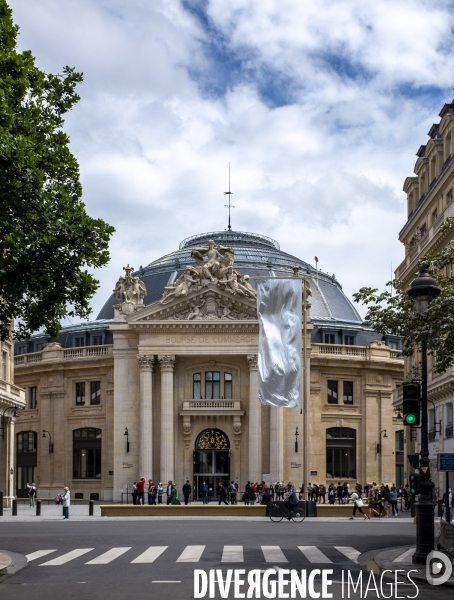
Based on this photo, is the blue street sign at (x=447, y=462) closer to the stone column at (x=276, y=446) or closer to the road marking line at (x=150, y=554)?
the road marking line at (x=150, y=554)

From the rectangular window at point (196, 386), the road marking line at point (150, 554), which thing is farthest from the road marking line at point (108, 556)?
the rectangular window at point (196, 386)

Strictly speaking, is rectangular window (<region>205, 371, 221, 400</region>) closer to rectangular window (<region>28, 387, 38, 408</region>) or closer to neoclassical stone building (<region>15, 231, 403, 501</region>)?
neoclassical stone building (<region>15, 231, 403, 501</region>)

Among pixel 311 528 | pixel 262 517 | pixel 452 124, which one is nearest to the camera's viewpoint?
pixel 311 528

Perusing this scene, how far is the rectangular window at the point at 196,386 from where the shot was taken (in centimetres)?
7700

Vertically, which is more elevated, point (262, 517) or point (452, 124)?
point (452, 124)

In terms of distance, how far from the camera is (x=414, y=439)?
69.5m

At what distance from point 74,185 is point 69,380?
57.2m

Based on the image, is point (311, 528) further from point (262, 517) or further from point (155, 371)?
point (155, 371)

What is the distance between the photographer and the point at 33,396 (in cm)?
8806

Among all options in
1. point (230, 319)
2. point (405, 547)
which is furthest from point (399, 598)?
point (230, 319)

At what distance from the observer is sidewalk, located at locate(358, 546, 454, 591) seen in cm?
2141

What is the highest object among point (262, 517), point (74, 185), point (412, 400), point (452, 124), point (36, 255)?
point (452, 124)

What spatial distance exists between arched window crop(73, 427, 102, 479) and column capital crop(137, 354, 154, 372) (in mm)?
11149

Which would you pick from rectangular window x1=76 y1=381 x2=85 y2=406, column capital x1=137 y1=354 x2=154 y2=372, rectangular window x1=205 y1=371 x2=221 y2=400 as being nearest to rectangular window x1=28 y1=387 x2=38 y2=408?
rectangular window x1=76 y1=381 x2=85 y2=406
